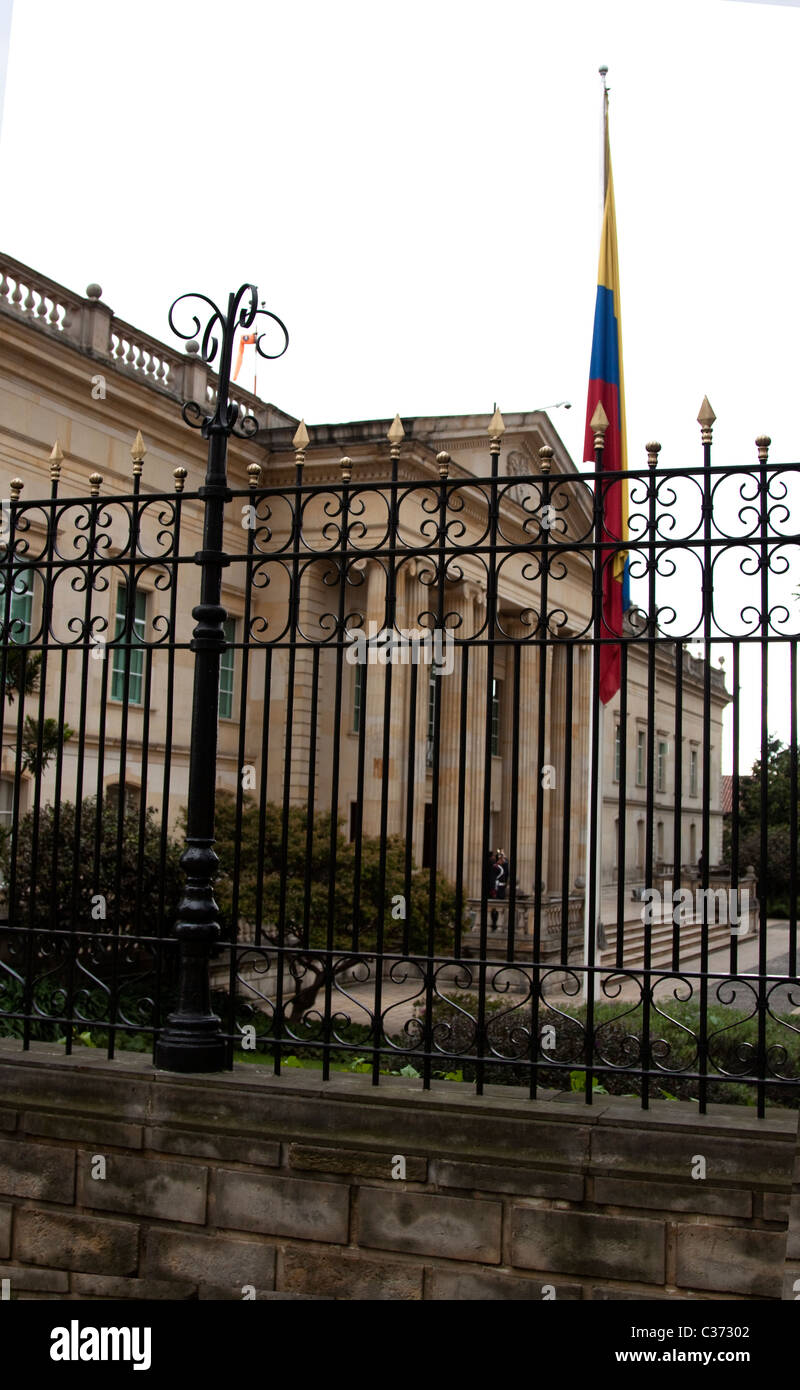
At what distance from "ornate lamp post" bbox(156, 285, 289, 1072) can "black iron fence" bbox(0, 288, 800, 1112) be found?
14 millimetres

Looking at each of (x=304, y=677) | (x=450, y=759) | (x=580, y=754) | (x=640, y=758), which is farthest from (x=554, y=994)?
(x=640, y=758)

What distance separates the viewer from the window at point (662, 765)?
40.4 metres

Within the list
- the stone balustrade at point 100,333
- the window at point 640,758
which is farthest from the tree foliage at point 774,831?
the stone balustrade at point 100,333

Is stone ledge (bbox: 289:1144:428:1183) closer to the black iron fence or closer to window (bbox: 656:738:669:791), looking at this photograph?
the black iron fence

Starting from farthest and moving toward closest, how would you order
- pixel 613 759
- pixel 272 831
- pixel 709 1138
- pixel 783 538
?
pixel 613 759 → pixel 272 831 → pixel 783 538 → pixel 709 1138

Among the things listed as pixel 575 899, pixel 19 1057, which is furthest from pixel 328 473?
pixel 19 1057

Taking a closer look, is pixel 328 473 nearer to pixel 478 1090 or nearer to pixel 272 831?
pixel 272 831

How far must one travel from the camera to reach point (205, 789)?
17.0 ft

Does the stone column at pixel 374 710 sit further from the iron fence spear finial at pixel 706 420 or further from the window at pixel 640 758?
the iron fence spear finial at pixel 706 420

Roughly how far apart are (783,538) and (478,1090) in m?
2.34

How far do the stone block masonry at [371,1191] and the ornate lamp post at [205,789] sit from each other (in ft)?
0.54

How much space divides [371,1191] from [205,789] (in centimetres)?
174

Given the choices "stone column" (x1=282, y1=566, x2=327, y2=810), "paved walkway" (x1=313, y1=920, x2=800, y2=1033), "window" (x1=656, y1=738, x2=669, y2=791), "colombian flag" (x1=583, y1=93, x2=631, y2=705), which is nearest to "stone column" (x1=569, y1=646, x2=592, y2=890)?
"stone column" (x1=282, y1=566, x2=327, y2=810)

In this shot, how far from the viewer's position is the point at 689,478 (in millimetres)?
4617
